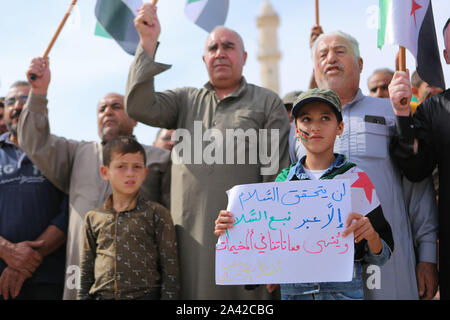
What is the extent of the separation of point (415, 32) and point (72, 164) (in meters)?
2.88

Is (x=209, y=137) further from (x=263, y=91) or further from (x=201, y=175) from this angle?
(x=263, y=91)

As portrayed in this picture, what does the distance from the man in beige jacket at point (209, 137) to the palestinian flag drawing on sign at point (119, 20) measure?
0.79m

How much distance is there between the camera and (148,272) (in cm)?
342

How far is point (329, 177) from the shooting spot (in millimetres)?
2639

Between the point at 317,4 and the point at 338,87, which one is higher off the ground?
the point at 317,4

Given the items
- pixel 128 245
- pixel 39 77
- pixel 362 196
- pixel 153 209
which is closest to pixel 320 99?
pixel 362 196

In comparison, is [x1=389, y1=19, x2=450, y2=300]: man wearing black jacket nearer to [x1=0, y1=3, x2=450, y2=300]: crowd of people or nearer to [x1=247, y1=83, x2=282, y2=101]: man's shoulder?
[x1=0, y1=3, x2=450, y2=300]: crowd of people

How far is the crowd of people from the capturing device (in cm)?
296

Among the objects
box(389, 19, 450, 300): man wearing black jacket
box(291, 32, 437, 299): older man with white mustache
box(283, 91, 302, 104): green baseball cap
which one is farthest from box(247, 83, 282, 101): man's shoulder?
box(389, 19, 450, 300): man wearing black jacket

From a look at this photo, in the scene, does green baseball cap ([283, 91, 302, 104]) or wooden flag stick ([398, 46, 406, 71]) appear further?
green baseball cap ([283, 91, 302, 104])

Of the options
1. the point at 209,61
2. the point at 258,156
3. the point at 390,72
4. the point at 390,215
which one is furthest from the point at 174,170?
the point at 390,72

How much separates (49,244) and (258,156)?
1849mm

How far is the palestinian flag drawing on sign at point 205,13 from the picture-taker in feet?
15.1
